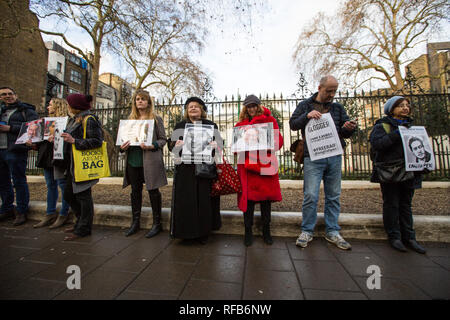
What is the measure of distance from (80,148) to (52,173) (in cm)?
105

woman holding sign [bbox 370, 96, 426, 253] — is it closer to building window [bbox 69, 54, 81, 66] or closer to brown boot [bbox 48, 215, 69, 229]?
brown boot [bbox 48, 215, 69, 229]

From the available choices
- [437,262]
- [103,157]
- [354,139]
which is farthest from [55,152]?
[354,139]

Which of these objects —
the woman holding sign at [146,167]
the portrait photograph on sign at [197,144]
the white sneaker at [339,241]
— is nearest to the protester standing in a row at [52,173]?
the woman holding sign at [146,167]

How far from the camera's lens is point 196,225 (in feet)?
8.86

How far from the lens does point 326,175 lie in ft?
9.23

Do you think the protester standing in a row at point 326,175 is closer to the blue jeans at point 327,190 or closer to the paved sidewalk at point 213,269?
the blue jeans at point 327,190

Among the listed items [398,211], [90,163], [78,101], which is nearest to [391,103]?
[398,211]

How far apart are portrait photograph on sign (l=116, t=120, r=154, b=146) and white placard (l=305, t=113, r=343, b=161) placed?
2329 mm

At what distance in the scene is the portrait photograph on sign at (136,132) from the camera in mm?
3053

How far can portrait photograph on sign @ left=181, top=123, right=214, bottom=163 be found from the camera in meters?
2.72

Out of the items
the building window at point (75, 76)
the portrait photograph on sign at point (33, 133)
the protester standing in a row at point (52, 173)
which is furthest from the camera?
the building window at point (75, 76)

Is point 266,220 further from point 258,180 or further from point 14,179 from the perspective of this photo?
point 14,179

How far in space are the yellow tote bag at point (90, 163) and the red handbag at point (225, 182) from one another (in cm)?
181
